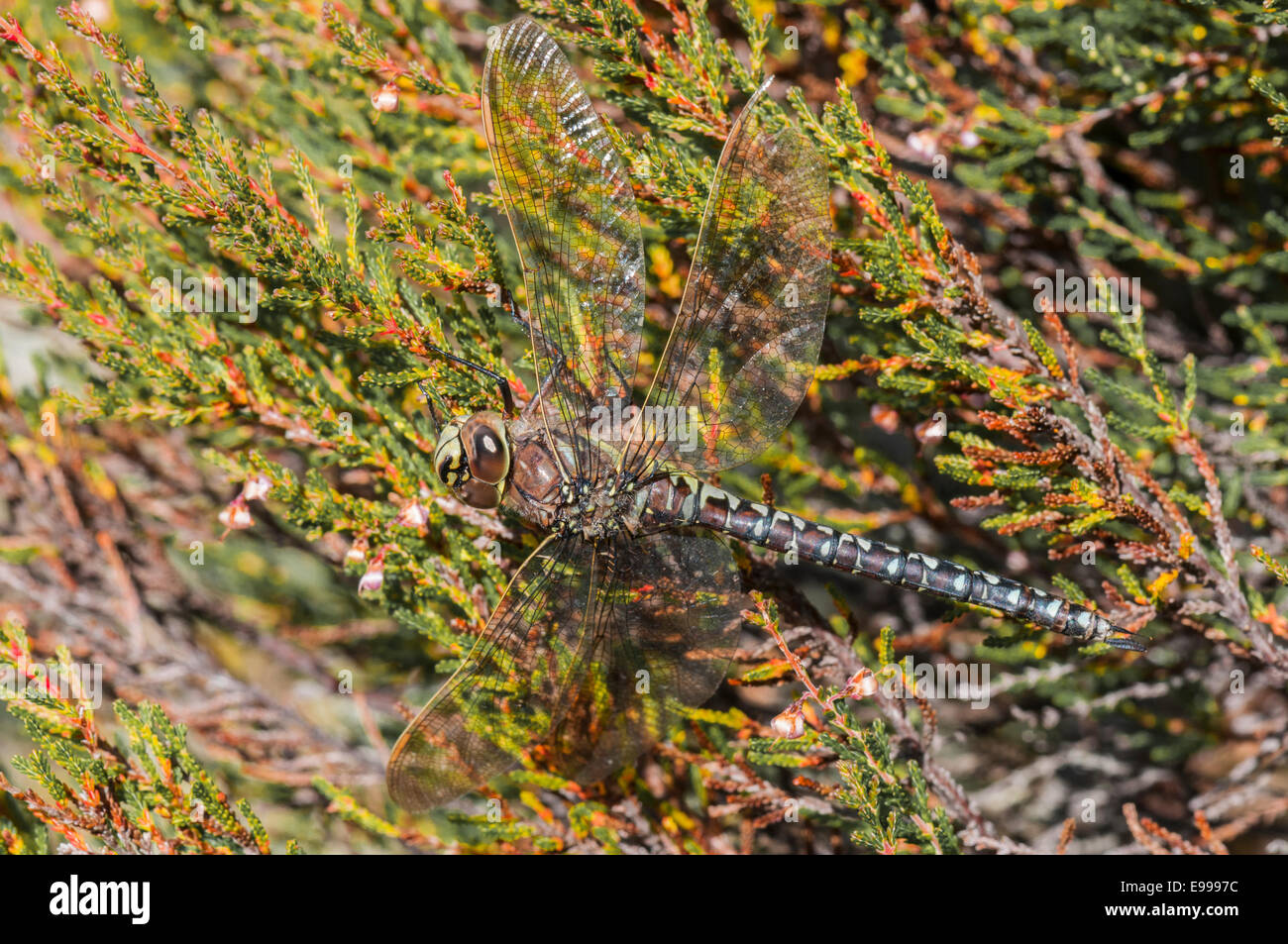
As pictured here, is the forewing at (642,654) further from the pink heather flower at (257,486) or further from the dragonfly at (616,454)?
the pink heather flower at (257,486)

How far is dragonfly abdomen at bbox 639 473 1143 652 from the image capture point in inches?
77.5

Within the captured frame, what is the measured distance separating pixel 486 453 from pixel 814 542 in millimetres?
773

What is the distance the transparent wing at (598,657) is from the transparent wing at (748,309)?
25 centimetres

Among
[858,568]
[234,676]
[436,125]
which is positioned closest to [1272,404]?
[858,568]

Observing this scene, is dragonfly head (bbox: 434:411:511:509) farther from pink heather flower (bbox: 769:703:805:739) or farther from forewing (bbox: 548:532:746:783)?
pink heather flower (bbox: 769:703:805:739)

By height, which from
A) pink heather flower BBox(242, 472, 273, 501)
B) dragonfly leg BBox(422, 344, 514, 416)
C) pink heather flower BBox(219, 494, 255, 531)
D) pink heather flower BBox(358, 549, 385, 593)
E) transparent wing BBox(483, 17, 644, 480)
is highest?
transparent wing BBox(483, 17, 644, 480)

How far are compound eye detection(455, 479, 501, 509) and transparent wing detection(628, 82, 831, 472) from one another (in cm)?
33

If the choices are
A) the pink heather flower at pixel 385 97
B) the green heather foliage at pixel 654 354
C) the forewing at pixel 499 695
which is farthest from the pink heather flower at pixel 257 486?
the pink heather flower at pixel 385 97

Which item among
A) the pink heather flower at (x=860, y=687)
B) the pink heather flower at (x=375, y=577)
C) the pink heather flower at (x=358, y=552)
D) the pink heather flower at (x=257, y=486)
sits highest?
the pink heather flower at (x=257, y=486)

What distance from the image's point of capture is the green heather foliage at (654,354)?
1830 mm

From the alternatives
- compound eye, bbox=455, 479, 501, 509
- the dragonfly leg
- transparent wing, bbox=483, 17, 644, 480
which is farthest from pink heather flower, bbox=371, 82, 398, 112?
compound eye, bbox=455, 479, 501, 509

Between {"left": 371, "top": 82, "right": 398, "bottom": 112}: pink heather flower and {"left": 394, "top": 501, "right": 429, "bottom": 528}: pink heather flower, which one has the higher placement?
{"left": 371, "top": 82, "right": 398, "bottom": 112}: pink heather flower

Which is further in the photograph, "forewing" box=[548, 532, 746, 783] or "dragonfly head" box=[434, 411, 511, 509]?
"forewing" box=[548, 532, 746, 783]
